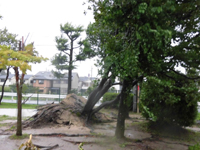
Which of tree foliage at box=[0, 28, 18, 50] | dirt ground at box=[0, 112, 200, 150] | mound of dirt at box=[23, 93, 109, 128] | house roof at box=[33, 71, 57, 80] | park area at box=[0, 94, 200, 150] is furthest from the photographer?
house roof at box=[33, 71, 57, 80]

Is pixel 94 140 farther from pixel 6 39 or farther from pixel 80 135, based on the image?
pixel 6 39

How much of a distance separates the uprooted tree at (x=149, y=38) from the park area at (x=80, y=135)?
204cm

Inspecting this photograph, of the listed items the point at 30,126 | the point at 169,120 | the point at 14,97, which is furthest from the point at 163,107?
the point at 14,97

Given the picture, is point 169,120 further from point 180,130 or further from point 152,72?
point 152,72

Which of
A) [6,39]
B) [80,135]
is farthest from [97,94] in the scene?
[6,39]

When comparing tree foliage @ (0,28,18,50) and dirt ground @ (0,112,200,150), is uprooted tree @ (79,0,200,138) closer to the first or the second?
dirt ground @ (0,112,200,150)

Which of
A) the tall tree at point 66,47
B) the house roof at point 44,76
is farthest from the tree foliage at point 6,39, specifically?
the house roof at point 44,76

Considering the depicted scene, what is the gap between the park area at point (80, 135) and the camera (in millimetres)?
6410

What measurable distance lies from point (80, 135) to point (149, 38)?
15.5 feet

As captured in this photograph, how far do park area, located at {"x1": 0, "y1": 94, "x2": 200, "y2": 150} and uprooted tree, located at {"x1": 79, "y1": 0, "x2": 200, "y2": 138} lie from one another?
6.70 ft

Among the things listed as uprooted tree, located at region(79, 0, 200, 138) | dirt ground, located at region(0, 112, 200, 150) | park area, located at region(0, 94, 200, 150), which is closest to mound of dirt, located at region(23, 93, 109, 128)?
park area, located at region(0, 94, 200, 150)

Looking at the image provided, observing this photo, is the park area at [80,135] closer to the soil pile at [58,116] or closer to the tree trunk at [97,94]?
the soil pile at [58,116]

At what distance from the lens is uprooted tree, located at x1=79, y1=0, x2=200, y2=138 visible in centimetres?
473

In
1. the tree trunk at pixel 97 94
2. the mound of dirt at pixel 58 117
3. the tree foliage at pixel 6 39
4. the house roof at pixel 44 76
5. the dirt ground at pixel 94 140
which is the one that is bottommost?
the dirt ground at pixel 94 140
